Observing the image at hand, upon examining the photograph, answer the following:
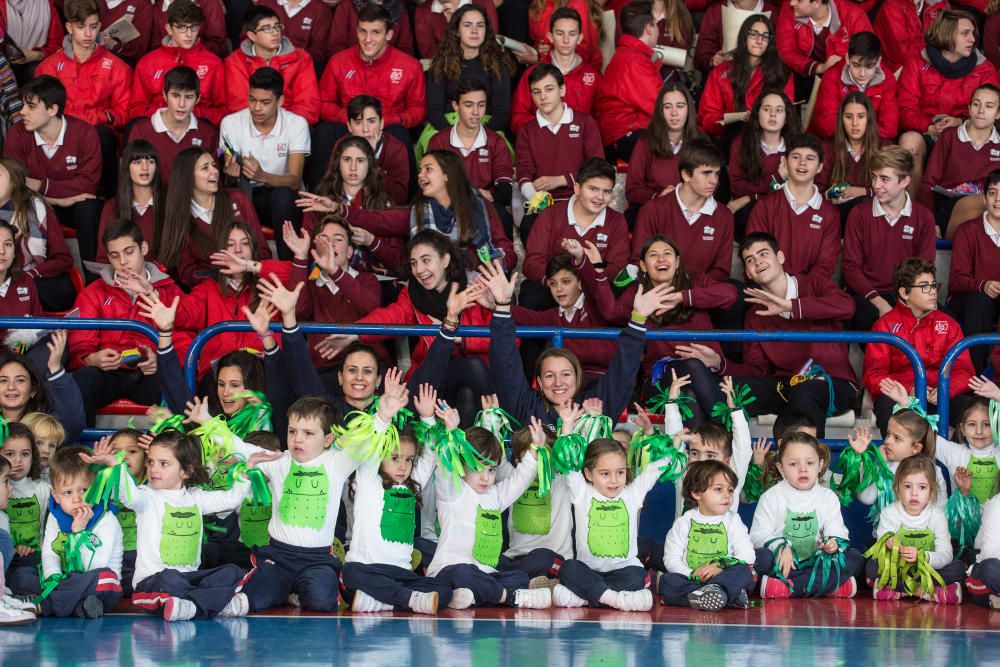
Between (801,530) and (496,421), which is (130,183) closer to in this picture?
(496,421)

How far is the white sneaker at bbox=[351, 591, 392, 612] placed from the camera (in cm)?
694

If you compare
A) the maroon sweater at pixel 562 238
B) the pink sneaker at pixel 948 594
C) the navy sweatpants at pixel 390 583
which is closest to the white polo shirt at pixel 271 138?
the maroon sweater at pixel 562 238

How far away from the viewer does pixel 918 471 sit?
7.35 m

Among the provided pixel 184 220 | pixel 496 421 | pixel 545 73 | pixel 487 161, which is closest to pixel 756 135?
pixel 545 73

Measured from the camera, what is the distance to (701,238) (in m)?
9.13

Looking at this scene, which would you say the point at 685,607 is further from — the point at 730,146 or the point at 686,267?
the point at 730,146

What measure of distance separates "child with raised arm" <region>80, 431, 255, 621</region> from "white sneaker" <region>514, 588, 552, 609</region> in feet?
4.13

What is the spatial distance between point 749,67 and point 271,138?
10.6 feet

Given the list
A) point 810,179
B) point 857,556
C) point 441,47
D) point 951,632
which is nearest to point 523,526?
point 857,556

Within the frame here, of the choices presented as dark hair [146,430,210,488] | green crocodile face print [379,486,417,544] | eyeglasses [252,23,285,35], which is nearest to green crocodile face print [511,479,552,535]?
green crocodile face print [379,486,417,544]

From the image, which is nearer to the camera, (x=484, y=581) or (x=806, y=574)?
(x=484, y=581)

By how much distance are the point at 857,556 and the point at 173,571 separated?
129 inches

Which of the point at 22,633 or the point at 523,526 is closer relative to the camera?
the point at 22,633

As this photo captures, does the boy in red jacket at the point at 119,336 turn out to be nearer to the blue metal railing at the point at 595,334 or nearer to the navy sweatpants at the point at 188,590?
the blue metal railing at the point at 595,334
